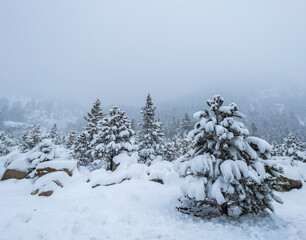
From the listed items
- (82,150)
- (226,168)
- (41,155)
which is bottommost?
(82,150)

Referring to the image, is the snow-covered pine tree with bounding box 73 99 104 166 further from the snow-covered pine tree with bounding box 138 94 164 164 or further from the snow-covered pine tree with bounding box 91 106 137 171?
the snow-covered pine tree with bounding box 138 94 164 164

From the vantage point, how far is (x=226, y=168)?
19.8ft

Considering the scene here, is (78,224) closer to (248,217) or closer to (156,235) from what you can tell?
(156,235)

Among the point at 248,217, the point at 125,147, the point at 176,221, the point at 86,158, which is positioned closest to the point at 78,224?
the point at 176,221

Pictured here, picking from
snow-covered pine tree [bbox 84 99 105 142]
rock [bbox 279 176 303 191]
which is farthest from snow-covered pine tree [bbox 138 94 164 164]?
rock [bbox 279 176 303 191]

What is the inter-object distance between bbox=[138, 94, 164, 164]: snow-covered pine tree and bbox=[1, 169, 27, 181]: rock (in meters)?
13.7

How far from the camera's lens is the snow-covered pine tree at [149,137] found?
23266 mm

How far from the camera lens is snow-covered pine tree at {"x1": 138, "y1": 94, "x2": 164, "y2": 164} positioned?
23.3 m

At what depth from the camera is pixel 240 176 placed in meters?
5.82

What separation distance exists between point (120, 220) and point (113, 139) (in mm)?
12031

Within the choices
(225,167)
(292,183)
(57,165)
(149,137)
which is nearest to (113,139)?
(57,165)

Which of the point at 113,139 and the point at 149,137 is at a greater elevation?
the point at 113,139

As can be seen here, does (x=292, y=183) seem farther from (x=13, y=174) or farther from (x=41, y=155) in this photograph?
(x=13, y=174)

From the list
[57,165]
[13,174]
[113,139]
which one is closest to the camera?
[13,174]
